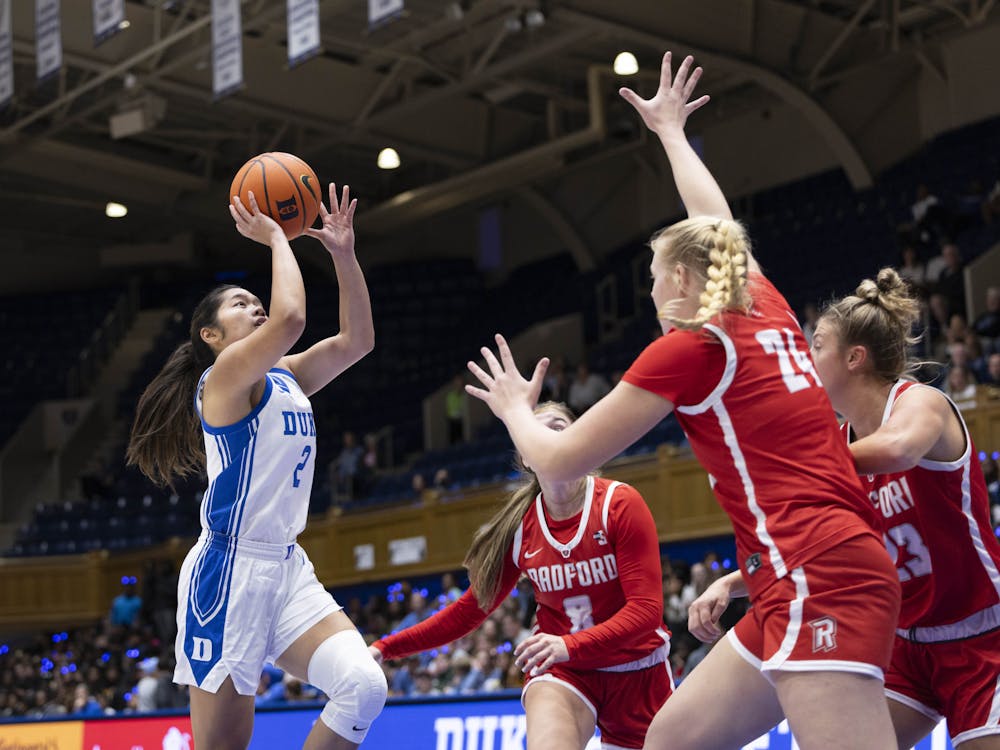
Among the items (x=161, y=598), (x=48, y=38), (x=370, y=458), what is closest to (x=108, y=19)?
(x=48, y=38)

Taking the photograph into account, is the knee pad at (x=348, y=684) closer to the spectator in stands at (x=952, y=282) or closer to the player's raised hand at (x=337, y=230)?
the player's raised hand at (x=337, y=230)

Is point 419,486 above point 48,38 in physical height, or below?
below

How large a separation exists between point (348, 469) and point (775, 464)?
17.9 m

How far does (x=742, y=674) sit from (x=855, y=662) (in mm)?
435

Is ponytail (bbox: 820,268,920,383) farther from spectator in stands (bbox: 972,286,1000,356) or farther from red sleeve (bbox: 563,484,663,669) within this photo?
spectator in stands (bbox: 972,286,1000,356)

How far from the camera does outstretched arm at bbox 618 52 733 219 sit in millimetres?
3494

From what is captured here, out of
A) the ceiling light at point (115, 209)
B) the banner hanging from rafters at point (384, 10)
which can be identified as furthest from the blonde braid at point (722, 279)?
the ceiling light at point (115, 209)

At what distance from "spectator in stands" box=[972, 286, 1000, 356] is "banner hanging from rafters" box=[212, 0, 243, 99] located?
7.84m

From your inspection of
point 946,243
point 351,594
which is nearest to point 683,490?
point 946,243

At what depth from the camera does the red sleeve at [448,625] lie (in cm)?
482

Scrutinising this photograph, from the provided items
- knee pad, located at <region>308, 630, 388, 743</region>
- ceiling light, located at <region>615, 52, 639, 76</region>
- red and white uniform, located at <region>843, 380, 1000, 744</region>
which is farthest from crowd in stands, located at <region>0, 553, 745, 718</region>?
ceiling light, located at <region>615, 52, 639, 76</region>

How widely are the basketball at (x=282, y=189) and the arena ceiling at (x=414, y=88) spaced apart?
12.7m

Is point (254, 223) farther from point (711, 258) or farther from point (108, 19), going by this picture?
point (108, 19)

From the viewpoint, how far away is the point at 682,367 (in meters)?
3.04
